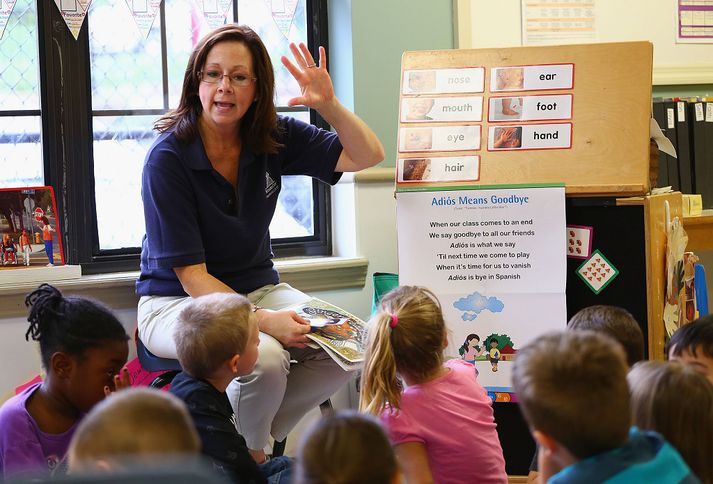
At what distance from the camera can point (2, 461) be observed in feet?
5.78

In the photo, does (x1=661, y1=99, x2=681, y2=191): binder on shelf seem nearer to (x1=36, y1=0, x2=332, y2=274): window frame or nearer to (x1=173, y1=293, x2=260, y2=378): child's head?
(x1=36, y1=0, x2=332, y2=274): window frame

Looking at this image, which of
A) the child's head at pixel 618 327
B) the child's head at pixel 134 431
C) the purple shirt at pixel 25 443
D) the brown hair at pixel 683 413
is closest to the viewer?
the child's head at pixel 134 431

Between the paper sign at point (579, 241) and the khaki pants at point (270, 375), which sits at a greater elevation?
the paper sign at point (579, 241)

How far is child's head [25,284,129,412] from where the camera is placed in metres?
1.80

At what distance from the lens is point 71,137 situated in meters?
3.01

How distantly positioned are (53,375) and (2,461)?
0.61 ft

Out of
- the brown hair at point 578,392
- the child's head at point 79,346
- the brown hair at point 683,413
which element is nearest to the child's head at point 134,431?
the brown hair at point 578,392

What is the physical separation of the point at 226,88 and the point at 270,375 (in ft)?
2.61

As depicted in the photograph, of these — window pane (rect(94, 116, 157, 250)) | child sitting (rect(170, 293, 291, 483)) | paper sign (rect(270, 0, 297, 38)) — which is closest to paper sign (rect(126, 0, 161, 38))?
window pane (rect(94, 116, 157, 250))

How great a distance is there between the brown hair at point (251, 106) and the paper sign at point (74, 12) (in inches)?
23.9

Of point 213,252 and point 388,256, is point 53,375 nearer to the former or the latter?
point 213,252

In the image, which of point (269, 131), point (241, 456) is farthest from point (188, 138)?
point (241, 456)

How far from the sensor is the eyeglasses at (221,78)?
254cm

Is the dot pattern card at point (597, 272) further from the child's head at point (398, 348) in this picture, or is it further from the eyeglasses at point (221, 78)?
the eyeglasses at point (221, 78)
